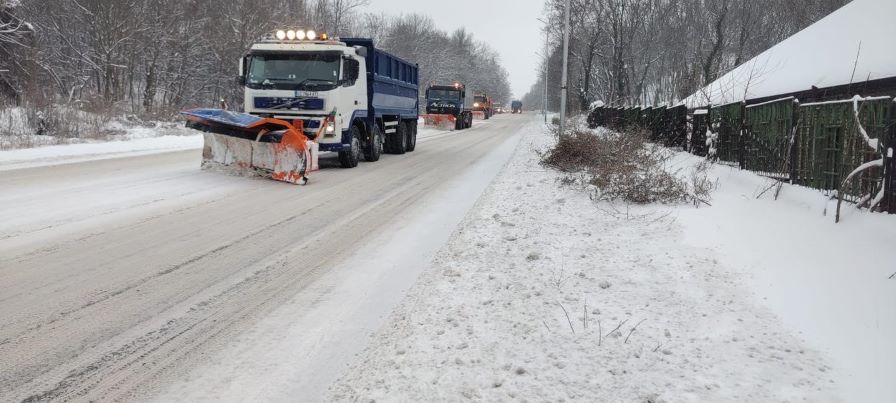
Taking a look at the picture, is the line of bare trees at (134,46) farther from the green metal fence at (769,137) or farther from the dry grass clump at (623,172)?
the green metal fence at (769,137)

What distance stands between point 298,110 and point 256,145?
1.54m

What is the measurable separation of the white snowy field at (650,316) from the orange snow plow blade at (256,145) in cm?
479

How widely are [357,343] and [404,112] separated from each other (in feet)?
49.1

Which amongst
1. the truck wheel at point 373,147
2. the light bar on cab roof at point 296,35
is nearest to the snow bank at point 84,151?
the light bar on cab roof at point 296,35

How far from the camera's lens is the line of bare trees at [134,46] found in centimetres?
2475

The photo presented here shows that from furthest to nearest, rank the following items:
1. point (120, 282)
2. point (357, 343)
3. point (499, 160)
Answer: point (499, 160) < point (120, 282) < point (357, 343)

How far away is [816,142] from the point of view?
7465 mm

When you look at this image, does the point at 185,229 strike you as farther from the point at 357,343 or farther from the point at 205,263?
the point at 357,343

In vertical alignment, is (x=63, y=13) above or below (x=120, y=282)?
above

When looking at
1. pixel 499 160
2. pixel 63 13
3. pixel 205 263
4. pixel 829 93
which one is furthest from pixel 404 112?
pixel 63 13

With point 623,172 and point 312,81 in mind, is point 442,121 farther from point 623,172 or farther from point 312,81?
point 623,172

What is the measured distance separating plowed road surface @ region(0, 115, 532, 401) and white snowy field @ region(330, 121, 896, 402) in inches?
19.2

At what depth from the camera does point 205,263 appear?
5031mm

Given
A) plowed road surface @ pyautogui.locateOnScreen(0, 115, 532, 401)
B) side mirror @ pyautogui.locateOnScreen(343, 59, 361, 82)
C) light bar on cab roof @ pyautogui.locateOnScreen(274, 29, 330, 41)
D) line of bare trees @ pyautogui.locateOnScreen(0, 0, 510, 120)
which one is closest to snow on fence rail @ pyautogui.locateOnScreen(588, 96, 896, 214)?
plowed road surface @ pyautogui.locateOnScreen(0, 115, 532, 401)
